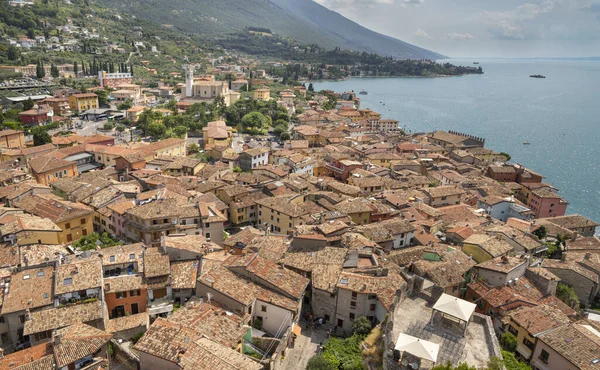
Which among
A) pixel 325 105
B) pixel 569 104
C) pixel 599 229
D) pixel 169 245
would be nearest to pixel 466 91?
pixel 569 104

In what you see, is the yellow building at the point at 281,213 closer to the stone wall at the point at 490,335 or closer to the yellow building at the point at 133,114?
the stone wall at the point at 490,335

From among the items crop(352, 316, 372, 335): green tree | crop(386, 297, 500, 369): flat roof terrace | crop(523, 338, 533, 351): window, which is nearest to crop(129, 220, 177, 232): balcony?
crop(352, 316, 372, 335): green tree

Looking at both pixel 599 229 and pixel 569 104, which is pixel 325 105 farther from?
pixel 569 104

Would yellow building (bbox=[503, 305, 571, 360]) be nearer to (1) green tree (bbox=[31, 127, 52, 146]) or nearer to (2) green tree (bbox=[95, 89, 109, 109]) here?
(1) green tree (bbox=[31, 127, 52, 146])

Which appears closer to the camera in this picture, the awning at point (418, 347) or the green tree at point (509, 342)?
the awning at point (418, 347)

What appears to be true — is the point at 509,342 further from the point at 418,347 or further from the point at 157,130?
the point at 157,130

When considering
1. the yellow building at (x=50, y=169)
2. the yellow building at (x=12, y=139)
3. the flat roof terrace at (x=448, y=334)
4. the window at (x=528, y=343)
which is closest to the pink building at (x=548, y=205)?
the window at (x=528, y=343)
